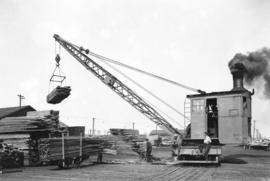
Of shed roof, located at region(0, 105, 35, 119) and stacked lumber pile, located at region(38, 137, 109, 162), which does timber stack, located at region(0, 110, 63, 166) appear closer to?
stacked lumber pile, located at region(38, 137, 109, 162)

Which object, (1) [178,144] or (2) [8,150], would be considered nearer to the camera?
(2) [8,150]

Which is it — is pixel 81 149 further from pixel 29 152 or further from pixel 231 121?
pixel 231 121

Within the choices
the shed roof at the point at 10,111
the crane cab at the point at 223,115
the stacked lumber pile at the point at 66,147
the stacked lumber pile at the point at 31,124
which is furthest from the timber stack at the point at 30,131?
the shed roof at the point at 10,111

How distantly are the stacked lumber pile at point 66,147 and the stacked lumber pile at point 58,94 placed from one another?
10.2 feet

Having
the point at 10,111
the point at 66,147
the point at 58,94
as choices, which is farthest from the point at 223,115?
the point at 10,111

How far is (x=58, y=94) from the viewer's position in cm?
1853

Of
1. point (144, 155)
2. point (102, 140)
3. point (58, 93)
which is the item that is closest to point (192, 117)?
point (144, 155)

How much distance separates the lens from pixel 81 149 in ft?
54.1

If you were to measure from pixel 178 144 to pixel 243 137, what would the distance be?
9.55 meters

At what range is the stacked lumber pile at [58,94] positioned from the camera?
730 inches

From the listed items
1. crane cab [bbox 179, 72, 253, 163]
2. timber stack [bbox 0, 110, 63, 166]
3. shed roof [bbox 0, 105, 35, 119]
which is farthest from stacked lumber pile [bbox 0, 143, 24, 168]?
shed roof [bbox 0, 105, 35, 119]

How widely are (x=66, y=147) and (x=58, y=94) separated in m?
4.12

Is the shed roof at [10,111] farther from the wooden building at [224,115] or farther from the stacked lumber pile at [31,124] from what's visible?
the stacked lumber pile at [31,124]

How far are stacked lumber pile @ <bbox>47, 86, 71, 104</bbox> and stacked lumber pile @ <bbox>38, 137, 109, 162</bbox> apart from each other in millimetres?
3106
